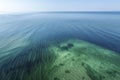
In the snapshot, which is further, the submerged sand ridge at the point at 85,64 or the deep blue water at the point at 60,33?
the deep blue water at the point at 60,33

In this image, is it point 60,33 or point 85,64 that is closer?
point 85,64

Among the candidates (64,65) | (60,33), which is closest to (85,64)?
(64,65)

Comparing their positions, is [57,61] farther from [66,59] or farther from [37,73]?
[37,73]

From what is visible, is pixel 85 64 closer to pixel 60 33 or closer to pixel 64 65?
pixel 64 65

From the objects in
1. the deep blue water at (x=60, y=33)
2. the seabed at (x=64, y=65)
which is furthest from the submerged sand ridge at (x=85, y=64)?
the deep blue water at (x=60, y=33)

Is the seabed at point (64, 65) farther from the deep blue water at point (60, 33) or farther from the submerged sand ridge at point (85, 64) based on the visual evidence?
the deep blue water at point (60, 33)

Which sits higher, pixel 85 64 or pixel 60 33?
pixel 85 64

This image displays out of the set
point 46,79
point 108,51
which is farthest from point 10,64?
point 108,51

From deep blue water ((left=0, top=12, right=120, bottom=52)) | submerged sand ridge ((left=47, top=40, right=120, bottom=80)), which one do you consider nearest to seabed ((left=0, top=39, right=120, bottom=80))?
submerged sand ridge ((left=47, top=40, right=120, bottom=80))

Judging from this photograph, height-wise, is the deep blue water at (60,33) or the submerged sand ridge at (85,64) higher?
the submerged sand ridge at (85,64)
